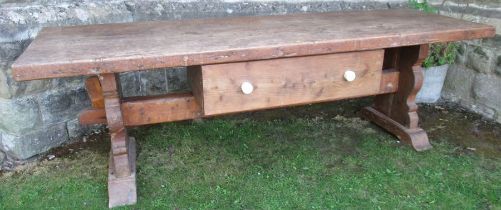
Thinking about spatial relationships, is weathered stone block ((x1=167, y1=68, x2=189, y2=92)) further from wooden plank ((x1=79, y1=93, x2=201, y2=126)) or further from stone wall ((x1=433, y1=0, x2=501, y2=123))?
stone wall ((x1=433, y1=0, x2=501, y2=123))

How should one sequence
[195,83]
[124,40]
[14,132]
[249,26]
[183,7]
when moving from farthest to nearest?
[183,7]
[14,132]
[249,26]
[195,83]
[124,40]

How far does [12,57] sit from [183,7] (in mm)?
1085

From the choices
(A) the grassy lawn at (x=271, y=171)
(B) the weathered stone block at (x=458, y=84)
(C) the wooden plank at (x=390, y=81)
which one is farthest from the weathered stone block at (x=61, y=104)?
(B) the weathered stone block at (x=458, y=84)

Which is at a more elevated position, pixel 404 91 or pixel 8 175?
pixel 404 91

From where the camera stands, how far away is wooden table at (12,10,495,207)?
1.83m

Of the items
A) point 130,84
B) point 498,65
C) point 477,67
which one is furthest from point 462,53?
point 130,84

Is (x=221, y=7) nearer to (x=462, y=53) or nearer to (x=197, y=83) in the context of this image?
(x=197, y=83)

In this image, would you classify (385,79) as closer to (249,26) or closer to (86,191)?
(249,26)

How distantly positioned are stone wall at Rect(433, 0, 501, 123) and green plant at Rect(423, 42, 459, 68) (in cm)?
16

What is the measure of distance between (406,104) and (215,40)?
4.47 ft

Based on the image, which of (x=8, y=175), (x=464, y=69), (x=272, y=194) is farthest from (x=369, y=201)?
(x=8, y=175)

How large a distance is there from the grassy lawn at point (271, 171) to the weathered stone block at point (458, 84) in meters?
0.50

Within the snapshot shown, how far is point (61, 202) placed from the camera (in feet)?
7.40

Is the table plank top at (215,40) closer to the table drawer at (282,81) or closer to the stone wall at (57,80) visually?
the table drawer at (282,81)
